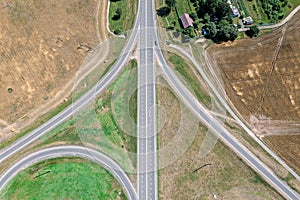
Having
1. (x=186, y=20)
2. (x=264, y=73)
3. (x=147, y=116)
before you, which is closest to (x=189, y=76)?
(x=147, y=116)

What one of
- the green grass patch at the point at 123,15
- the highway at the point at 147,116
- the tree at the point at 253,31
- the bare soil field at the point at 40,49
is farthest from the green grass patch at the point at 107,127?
the tree at the point at 253,31

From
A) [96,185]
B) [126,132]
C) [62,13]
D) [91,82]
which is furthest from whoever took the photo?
[62,13]

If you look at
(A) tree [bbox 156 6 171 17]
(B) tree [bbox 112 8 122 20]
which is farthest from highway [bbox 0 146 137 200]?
(A) tree [bbox 156 6 171 17]

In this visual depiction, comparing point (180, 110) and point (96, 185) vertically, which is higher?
point (180, 110)

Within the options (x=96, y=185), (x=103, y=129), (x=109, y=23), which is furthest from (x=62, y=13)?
(x=96, y=185)

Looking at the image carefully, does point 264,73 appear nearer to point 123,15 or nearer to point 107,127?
point 123,15

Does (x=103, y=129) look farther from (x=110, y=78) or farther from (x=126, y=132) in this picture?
(x=110, y=78)
